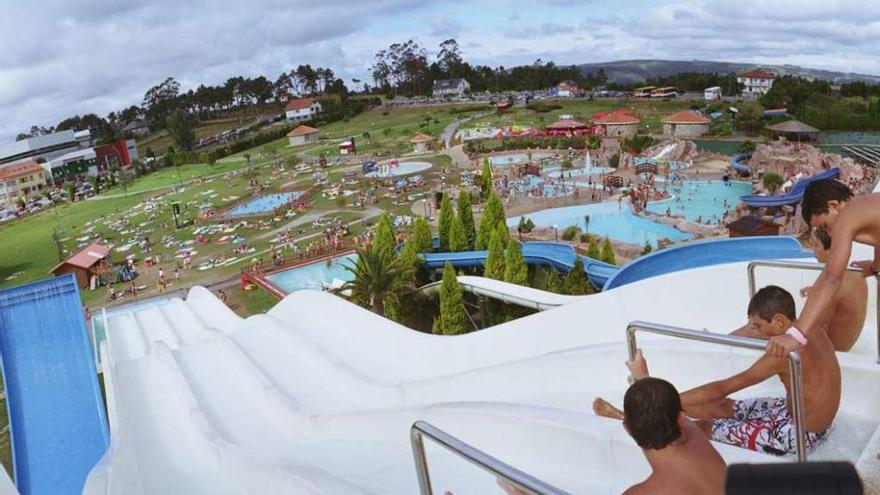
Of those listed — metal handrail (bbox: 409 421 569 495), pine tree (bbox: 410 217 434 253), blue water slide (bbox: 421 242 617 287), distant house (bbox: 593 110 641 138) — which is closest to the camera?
metal handrail (bbox: 409 421 569 495)

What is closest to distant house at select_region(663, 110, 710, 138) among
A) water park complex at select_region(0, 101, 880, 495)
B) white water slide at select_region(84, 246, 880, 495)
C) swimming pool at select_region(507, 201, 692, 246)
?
water park complex at select_region(0, 101, 880, 495)

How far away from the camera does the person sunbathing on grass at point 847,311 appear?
9.03ft

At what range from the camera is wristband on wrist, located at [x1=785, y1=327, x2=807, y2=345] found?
199 centimetres

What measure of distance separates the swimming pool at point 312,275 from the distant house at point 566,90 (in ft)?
142

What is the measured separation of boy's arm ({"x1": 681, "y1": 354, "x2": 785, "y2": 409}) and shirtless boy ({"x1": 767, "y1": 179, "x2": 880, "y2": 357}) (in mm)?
139

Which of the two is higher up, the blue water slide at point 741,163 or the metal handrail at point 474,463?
the metal handrail at point 474,463

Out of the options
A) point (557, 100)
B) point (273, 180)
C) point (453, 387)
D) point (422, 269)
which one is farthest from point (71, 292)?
point (557, 100)

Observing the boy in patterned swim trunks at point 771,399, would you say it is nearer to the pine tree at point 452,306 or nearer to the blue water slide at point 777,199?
the pine tree at point 452,306

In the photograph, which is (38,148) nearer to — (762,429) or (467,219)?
(467,219)

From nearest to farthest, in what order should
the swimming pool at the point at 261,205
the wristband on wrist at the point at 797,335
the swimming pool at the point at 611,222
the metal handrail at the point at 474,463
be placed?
the metal handrail at the point at 474,463, the wristband on wrist at the point at 797,335, the swimming pool at the point at 611,222, the swimming pool at the point at 261,205

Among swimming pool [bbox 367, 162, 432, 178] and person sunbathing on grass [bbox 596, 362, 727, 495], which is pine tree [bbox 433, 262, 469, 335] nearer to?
person sunbathing on grass [bbox 596, 362, 727, 495]

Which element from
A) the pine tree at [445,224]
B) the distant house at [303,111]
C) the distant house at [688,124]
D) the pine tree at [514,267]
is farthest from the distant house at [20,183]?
the pine tree at [514,267]

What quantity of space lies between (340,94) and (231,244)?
171 ft

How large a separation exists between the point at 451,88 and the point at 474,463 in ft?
222
